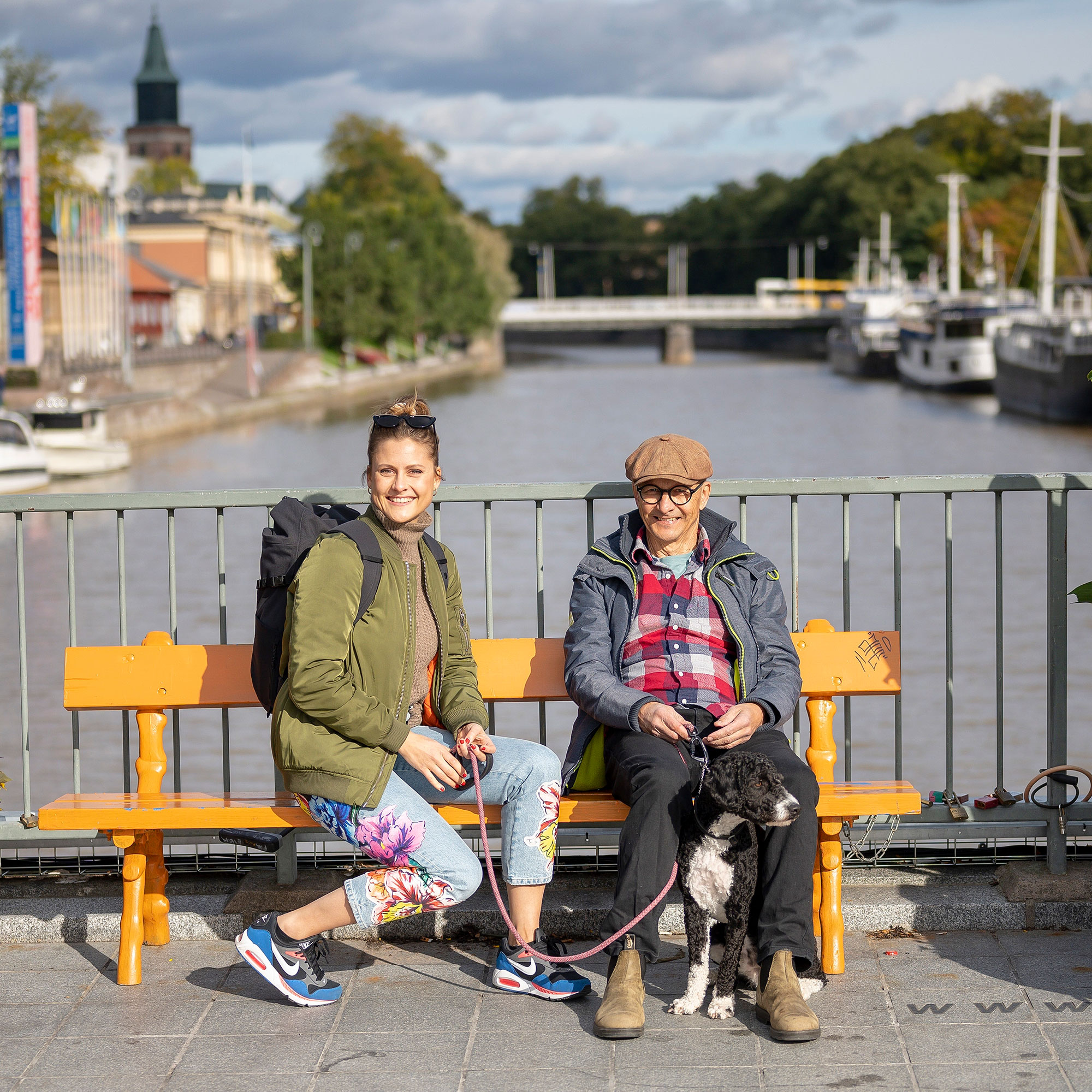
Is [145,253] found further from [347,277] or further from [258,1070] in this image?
[258,1070]

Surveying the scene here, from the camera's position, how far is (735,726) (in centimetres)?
425

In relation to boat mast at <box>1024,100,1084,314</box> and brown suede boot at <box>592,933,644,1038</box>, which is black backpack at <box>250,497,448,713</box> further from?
boat mast at <box>1024,100,1084,314</box>

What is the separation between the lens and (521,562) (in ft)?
63.4

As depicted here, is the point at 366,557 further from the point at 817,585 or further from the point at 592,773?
Result: the point at 817,585

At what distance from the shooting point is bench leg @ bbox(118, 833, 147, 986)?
438 centimetres

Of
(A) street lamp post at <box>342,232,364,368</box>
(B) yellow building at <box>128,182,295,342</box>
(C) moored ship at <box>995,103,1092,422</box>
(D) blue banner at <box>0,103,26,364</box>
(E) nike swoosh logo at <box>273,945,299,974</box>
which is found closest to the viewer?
(E) nike swoosh logo at <box>273,945,299,974</box>

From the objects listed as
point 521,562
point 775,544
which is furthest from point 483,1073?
point 775,544

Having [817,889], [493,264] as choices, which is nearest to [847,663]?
[817,889]

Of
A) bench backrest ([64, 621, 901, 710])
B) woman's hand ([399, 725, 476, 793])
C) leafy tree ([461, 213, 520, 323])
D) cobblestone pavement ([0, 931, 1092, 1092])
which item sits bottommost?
cobblestone pavement ([0, 931, 1092, 1092])

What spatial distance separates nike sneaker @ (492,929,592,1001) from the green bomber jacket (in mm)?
619

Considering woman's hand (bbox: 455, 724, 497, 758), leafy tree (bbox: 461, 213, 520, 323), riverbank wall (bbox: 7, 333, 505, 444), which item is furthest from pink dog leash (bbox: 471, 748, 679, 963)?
leafy tree (bbox: 461, 213, 520, 323)

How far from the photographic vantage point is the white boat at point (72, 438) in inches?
1324

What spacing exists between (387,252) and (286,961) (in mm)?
75747

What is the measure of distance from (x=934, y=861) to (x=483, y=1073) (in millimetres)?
1936
